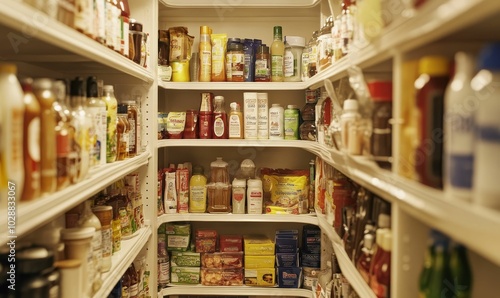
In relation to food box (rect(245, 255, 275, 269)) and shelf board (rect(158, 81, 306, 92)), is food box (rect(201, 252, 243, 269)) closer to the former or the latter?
food box (rect(245, 255, 275, 269))

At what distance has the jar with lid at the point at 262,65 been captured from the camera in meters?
2.73

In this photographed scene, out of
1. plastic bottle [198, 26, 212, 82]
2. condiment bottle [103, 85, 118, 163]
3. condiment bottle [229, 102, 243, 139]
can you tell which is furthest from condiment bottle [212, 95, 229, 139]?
condiment bottle [103, 85, 118, 163]

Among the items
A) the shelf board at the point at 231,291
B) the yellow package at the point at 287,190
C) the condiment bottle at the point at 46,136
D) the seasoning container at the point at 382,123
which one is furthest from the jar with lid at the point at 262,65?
the condiment bottle at the point at 46,136

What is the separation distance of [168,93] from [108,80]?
866mm

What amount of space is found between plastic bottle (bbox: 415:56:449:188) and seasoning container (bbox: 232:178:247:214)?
1.87 metres

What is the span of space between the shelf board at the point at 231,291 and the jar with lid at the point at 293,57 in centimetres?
129

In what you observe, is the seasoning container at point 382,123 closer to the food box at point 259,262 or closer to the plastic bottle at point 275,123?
the plastic bottle at point 275,123

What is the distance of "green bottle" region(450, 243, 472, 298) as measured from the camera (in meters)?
0.93

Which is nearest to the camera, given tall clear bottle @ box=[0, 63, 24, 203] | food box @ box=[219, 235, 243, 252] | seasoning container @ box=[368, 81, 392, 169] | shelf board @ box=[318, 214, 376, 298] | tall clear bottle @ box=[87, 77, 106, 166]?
tall clear bottle @ box=[0, 63, 24, 203]

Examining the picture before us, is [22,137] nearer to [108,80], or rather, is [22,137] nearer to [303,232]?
[108,80]

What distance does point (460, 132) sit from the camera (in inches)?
29.4

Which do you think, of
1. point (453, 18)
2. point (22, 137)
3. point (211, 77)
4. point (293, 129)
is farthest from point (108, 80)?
point (453, 18)

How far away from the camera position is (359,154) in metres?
1.37

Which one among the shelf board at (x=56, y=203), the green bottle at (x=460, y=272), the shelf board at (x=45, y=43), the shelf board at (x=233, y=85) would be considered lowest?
the green bottle at (x=460, y=272)
